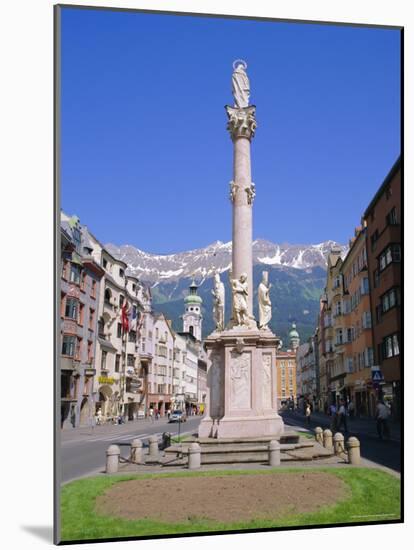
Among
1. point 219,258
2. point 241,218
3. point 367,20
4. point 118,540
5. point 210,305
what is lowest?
point 118,540

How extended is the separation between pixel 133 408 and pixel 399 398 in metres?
8.68

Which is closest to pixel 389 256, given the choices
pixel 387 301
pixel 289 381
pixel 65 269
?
pixel 387 301

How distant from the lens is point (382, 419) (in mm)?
12539

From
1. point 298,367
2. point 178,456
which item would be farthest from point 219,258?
point 298,367

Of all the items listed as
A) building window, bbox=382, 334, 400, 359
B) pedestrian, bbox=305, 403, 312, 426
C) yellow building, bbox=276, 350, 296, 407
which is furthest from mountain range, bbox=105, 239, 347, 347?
yellow building, bbox=276, 350, 296, 407

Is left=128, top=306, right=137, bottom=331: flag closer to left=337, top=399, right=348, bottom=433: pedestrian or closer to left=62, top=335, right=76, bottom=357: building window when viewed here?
left=62, top=335, right=76, bottom=357: building window

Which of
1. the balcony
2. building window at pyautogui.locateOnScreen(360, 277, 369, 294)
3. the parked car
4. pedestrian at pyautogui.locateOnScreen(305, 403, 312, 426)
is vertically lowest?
pedestrian at pyautogui.locateOnScreen(305, 403, 312, 426)

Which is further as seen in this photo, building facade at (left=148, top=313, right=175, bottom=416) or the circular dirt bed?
building facade at (left=148, top=313, right=175, bottom=416)

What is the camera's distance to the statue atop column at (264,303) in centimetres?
1551

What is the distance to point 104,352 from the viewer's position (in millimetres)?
14789

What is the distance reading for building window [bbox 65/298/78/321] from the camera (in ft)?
33.7

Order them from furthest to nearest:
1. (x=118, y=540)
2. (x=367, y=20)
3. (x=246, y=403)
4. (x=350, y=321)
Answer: (x=350, y=321), (x=246, y=403), (x=367, y=20), (x=118, y=540)

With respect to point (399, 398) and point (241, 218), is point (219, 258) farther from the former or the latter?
point (399, 398)

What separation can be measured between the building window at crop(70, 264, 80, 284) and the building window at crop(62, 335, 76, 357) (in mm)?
983
